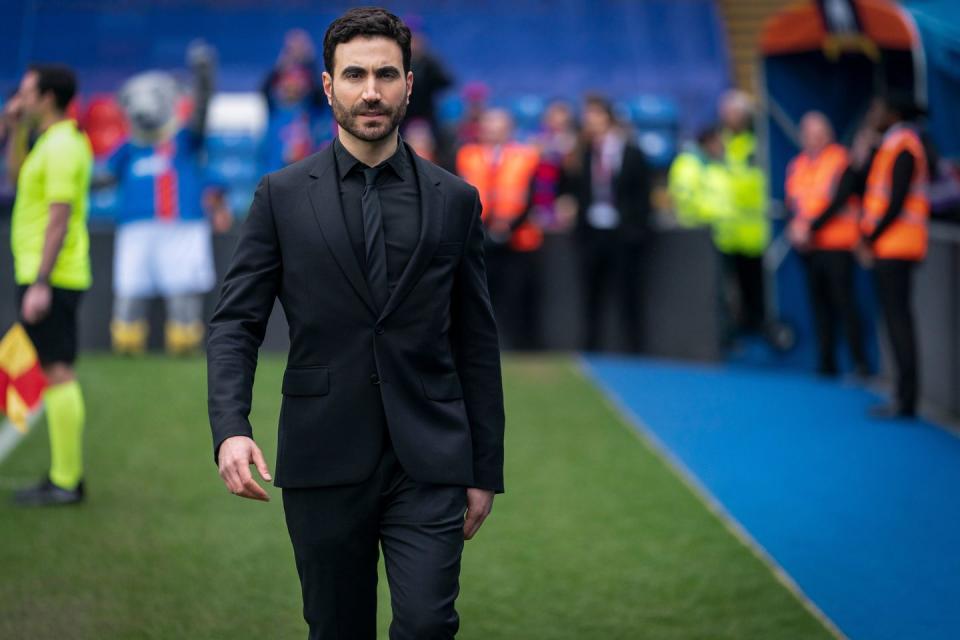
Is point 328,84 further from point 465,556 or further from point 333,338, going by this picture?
point 465,556

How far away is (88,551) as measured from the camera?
22.4ft

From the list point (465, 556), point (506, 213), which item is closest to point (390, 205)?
point (465, 556)

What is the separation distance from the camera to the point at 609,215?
1342 cm

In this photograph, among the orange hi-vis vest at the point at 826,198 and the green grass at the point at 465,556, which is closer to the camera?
the green grass at the point at 465,556

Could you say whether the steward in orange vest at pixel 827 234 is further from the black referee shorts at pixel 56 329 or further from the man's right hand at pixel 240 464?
the man's right hand at pixel 240 464

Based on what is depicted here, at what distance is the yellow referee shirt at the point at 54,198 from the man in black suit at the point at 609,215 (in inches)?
254

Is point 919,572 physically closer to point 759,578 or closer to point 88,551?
point 759,578

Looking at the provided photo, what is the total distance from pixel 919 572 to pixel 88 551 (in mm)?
3556

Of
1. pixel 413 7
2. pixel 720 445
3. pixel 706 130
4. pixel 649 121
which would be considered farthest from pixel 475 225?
pixel 413 7

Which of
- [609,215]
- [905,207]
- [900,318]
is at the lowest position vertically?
[900,318]

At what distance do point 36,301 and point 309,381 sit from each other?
392 centimetres

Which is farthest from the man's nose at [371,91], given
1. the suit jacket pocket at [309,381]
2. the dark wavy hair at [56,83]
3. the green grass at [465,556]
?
the dark wavy hair at [56,83]

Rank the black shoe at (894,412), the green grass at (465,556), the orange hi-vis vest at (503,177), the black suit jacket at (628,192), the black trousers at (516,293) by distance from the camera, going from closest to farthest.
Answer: the green grass at (465,556), the black shoe at (894,412), the black suit jacket at (628,192), the orange hi-vis vest at (503,177), the black trousers at (516,293)

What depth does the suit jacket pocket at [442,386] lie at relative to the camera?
3.77 metres
